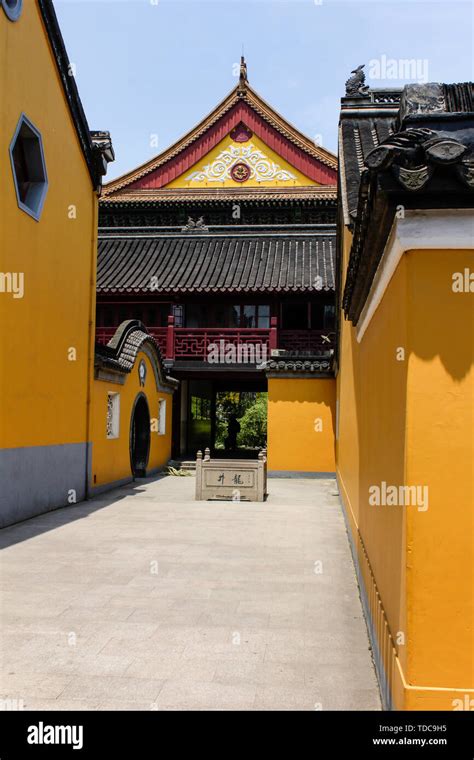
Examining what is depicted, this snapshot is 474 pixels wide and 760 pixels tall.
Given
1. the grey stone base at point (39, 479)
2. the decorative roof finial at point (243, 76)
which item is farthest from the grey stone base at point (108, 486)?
the decorative roof finial at point (243, 76)

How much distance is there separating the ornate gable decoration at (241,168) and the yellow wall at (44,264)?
11.2 metres

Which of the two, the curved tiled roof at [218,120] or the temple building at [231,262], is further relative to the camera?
the curved tiled roof at [218,120]

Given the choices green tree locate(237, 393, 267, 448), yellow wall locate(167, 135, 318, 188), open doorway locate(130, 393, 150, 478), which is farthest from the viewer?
green tree locate(237, 393, 267, 448)

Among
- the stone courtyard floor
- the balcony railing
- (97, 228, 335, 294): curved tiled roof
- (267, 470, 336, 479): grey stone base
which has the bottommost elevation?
the stone courtyard floor

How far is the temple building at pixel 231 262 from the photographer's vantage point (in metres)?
18.1

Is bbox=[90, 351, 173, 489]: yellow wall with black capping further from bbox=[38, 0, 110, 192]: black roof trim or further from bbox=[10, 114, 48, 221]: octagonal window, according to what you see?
bbox=[38, 0, 110, 192]: black roof trim

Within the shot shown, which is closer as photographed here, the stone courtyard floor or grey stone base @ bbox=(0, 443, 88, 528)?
the stone courtyard floor

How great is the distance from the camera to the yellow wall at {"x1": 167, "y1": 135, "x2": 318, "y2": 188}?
21828 mm

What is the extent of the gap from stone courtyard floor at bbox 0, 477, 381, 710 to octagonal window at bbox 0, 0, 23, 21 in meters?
6.28

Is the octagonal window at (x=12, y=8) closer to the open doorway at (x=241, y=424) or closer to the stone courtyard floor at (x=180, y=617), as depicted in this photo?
the stone courtyard floor at (x=180, y=617)

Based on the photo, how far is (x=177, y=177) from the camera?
881 inches

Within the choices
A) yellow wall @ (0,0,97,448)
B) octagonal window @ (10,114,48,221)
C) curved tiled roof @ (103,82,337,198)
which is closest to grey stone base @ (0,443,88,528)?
yellow wall @ (0,0,97,448)

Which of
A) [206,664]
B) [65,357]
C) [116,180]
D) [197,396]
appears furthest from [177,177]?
[206,664]

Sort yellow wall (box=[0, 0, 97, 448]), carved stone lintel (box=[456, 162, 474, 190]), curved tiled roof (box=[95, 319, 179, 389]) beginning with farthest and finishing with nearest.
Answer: curved tiled roof (box=[95, 319, 179, 389]), yellow wall (box=[0, 0, 97, 448]), carved stone lintel (box=[456, 162, 474, 190])
